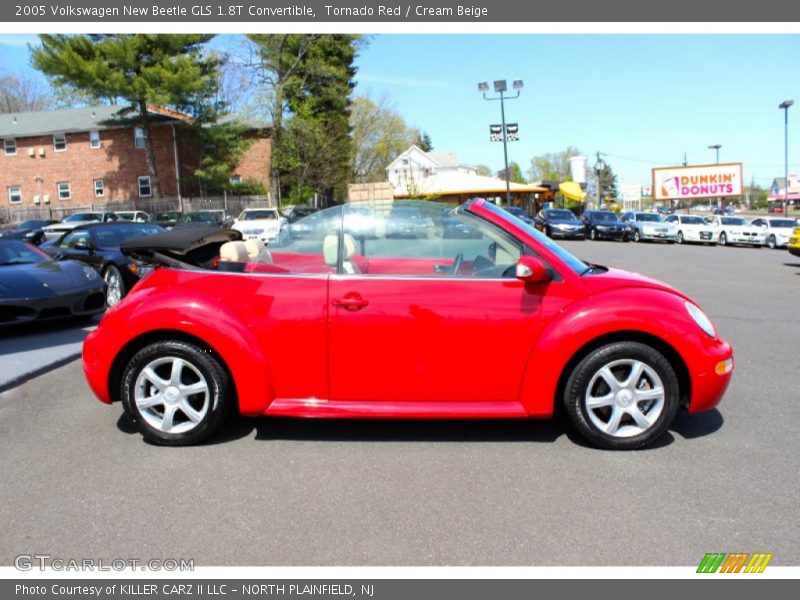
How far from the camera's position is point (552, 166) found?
422 feet

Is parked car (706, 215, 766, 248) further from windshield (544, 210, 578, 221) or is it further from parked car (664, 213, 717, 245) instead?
windshield (544, 210, 578, 221)

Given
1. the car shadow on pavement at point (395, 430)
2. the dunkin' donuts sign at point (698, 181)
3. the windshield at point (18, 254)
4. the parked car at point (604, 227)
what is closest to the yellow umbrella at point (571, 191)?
the dunkin' donuts sign at point (698, 181)

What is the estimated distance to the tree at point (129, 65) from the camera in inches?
1334

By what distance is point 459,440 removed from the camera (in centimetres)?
420

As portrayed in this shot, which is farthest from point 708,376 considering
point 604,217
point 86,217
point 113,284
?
point 86,217

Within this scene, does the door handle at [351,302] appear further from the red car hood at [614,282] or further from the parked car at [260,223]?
the parked car at [260,223]

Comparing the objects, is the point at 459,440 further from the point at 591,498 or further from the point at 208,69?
the point at 208,69

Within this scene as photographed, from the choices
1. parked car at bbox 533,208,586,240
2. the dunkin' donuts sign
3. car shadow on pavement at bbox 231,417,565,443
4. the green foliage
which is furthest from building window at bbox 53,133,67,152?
the dunkin' donuts sign

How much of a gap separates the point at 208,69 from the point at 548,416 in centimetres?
3838

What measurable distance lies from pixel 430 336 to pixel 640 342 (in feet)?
4.37

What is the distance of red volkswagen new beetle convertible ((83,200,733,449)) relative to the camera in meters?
3.91

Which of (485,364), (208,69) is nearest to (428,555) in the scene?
(485,364)
